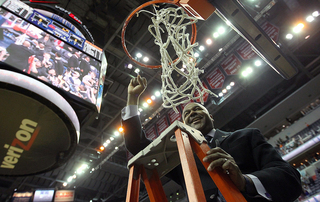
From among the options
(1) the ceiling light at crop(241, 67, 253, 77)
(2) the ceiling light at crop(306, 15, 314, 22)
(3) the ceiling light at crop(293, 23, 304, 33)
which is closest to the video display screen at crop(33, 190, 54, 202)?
(1) the ceiling light at crop(241, 67, 253, 77)

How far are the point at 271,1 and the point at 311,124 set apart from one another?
22.1ft

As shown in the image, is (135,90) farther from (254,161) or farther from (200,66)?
(200,66)

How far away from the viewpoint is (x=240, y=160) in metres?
1.60

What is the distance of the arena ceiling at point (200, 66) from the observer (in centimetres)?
891

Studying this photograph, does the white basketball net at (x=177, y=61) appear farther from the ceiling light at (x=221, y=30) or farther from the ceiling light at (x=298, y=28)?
the ceiling light at (x=298, y=28)

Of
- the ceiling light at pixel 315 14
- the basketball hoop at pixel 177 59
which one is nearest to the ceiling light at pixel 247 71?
the ceiling light at pixel 315 14

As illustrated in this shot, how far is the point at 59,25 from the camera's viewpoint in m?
5.77

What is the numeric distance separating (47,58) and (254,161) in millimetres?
4450

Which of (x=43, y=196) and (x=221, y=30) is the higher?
(x=221, y=30)

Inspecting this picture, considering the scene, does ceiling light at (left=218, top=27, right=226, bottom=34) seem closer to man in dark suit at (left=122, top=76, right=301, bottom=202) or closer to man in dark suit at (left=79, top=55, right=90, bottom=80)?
man in dark suit at (left=79, top=55, right=90, bottom=80)

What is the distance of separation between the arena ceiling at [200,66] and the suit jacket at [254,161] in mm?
5400

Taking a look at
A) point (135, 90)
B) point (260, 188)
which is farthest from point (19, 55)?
point (260, 188)

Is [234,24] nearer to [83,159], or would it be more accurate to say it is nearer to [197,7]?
[197,7]

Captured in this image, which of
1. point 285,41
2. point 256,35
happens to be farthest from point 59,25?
point 285,41
